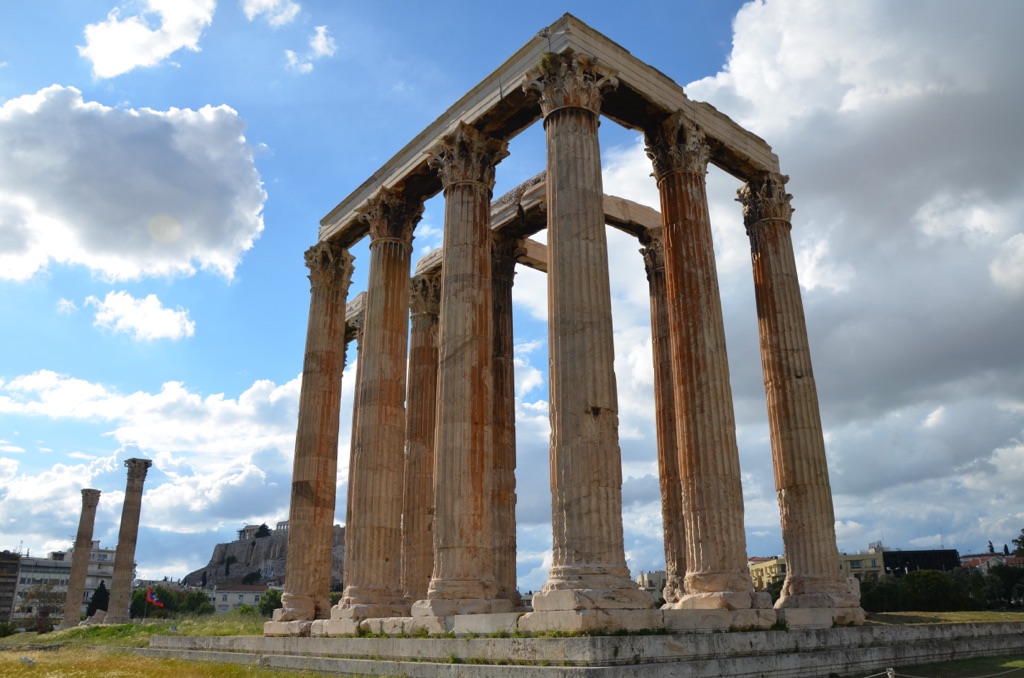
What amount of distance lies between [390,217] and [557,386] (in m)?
13.7

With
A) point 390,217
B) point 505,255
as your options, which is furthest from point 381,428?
point 505,255

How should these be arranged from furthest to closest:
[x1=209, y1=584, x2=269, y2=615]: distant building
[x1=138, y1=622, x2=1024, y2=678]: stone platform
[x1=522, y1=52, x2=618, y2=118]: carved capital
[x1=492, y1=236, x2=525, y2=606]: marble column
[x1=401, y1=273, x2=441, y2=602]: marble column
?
[x1=209, y1=584, x2=269, y2=615]: distant building, [x1=401, y1=273, x2=441, y2=602]: marble column, [x1=492, y1=236, x2=525, y2=606]: marble column, [x1=522, y1=52, x2=618, y2=118]: carved capital, [x1=138, y1=622, x2=1024, y2=678]: stone platform

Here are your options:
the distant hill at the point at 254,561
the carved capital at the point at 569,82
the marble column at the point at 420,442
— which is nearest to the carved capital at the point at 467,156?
the carved capital at the point at 569,82

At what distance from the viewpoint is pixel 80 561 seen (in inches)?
2817

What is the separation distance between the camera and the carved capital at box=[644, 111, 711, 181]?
2512 centimetres

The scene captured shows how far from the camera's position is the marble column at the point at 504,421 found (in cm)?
2841

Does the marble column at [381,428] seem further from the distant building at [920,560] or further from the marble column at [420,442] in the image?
the distant building at [920,560]

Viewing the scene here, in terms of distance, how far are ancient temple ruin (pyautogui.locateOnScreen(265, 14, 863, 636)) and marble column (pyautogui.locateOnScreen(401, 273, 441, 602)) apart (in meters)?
0.09

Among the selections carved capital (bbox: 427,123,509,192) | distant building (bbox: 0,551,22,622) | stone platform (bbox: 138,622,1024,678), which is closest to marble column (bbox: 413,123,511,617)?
carved capital (bbox: 427,123,509,192)

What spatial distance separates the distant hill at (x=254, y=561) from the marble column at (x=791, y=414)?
485 ft

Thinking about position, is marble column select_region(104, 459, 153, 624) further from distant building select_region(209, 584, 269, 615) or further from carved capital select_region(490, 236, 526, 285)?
distant building select_region(209, 584, 269, 615)

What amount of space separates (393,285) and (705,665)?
18.5 metres

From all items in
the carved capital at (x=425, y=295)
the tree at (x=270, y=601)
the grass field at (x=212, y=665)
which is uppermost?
the carved capital at (x=425, y=295)

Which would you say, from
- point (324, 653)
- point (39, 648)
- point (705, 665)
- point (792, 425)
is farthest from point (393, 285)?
point (39, 648)
